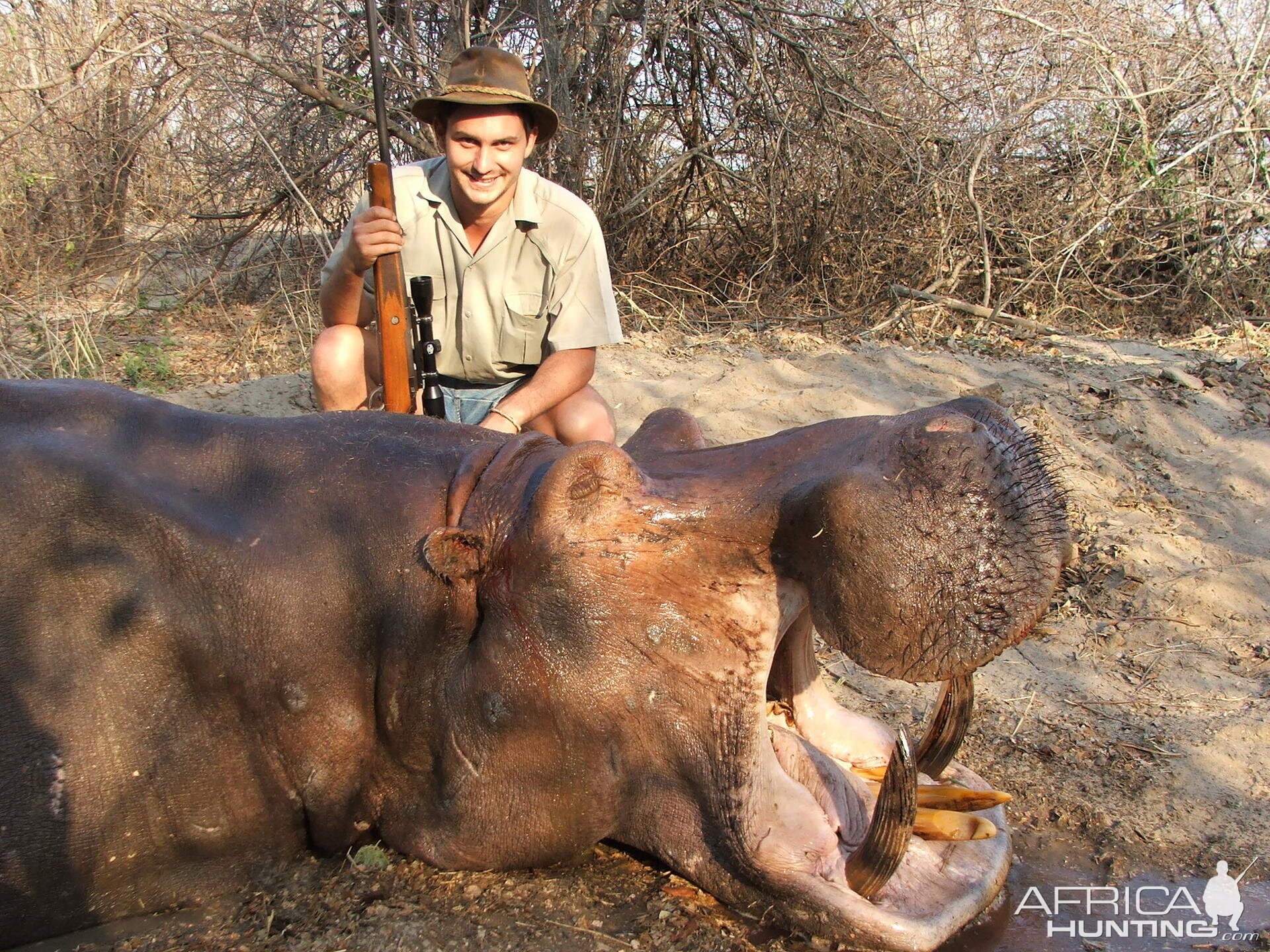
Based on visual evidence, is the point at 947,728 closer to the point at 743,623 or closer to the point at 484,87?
the point at 743,623

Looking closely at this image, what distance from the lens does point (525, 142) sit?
4.25 meters

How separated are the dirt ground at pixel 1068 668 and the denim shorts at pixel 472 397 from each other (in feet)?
2.49

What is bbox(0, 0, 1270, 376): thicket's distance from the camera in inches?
281

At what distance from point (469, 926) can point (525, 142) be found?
3008 mm

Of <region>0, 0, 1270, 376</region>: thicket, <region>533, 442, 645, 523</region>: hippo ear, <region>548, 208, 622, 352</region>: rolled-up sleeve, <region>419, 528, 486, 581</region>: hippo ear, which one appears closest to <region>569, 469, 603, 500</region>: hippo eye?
<region>533, 442, 645, 523</region>: hippo ear

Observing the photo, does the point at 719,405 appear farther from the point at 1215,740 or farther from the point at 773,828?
the point at 773,828

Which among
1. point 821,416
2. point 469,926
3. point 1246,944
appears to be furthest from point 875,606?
point 821,416

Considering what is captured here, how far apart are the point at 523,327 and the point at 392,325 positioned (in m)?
0.69

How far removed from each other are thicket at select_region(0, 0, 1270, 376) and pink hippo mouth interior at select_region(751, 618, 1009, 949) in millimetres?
4976

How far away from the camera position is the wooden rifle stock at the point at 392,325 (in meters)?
3.71

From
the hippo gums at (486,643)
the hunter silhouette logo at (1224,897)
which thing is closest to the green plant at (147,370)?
the hippo gums at (486,643)

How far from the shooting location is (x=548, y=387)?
13.3 feet

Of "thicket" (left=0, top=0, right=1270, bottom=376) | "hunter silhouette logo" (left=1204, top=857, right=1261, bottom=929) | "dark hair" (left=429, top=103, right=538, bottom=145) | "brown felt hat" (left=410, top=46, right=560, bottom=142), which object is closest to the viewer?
"hunter silhouette logo" (left=1204, top=857, right=1261, bottom=929)

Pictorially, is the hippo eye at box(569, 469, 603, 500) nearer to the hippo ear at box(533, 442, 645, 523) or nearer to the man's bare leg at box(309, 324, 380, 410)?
the hippo ear at box(533, 442, 645, 523)
